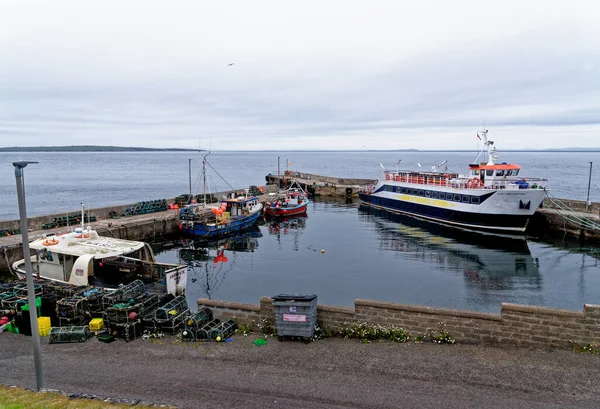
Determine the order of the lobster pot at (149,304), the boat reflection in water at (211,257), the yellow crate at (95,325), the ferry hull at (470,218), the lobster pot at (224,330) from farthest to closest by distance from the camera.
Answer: the ferry hull at (470,218) → the boat reflection in water at (211,257) → the lobster pot at (149,304) → the yellow crate at (95,325) → the lobster pot at (224,330)

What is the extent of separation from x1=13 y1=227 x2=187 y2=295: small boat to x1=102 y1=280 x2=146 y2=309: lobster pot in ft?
10.4

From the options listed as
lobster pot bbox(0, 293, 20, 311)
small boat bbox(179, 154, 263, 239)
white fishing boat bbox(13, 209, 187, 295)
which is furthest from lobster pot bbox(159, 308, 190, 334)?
small boat bbox(179, 154, 263, 239)

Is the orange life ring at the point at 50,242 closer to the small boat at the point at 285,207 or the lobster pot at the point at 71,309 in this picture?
the lobster pot at the point at 71,309

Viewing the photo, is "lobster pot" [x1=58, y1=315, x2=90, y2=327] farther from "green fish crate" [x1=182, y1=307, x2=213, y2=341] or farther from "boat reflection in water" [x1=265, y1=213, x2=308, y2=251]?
"boat reflection in water" [x1=265, y1=213, x2=308, y2=251]

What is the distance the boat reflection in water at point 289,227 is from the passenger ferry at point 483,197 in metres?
14.6

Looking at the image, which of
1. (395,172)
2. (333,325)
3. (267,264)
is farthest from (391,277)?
(395,172)

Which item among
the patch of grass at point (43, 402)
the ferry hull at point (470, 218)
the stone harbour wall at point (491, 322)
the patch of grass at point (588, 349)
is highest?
the stone harbour wall at point (491, 322)

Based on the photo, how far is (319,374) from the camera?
30.7ft

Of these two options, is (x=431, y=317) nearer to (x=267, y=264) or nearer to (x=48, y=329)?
(x=48, y=329)

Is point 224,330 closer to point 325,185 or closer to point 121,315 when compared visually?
point 121,315

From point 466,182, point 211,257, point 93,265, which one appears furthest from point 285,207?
point 93,265

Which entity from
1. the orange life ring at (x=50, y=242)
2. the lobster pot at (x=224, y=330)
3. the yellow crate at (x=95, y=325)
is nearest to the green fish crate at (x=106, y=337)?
the yellow crate at (x=95, y=325)

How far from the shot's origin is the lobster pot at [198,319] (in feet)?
39.3

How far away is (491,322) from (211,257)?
86.4 feet
